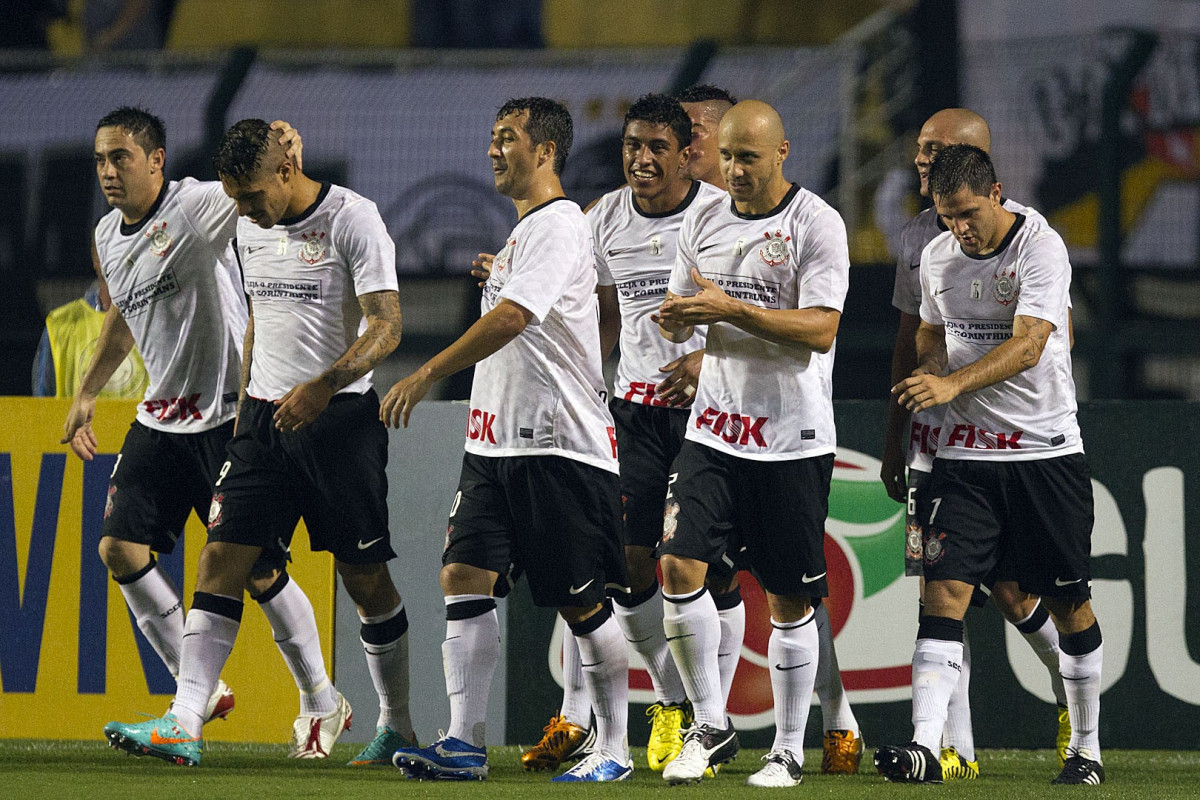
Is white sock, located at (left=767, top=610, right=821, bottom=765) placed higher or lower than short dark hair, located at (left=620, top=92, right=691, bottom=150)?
lower

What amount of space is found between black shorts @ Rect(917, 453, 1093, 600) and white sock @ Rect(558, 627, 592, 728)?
4.70 ft

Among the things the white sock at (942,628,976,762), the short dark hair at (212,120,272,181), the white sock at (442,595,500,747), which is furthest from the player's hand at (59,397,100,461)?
the white sock at (942,628,976,762)

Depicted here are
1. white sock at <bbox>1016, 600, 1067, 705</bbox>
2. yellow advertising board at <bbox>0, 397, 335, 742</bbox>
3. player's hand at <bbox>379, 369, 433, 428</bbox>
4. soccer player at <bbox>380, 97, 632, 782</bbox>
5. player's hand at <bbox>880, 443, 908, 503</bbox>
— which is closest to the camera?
player's hand at <bbox>379, 369, 433, 428</bbox>

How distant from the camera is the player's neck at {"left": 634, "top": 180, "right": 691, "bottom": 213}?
6516 mm

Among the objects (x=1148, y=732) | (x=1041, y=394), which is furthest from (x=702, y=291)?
(x=1148, y=732)

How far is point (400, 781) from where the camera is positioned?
5641 millimetres

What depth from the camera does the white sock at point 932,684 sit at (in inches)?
225

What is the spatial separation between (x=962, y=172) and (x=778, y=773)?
2084 mm

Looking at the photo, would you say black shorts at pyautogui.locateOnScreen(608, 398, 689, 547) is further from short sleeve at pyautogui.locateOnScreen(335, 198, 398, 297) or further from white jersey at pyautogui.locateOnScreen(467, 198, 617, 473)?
short sleeve at pyautogui.locateOnScreen(335, 198, 398, 297)

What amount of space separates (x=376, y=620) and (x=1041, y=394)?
248cm

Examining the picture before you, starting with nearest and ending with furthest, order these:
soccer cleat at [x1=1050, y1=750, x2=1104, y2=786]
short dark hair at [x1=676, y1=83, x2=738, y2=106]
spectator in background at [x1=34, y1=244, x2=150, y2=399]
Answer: soccer cleat at [x1=1050, y1=750, x2=1104, y2=786], short dark hair at [x1=676, y1=83, x2=738, y2=106], spectator in background at [x1=34, y1=244, x2=150, y2=399]

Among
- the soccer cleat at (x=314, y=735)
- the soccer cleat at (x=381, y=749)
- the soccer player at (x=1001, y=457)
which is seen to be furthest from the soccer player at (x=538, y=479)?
the soccer player at (x=1001, y=457)

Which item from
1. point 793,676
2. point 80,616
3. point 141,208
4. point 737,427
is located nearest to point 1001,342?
point 737,427

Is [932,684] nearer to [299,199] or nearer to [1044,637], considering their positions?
[1044,637]
